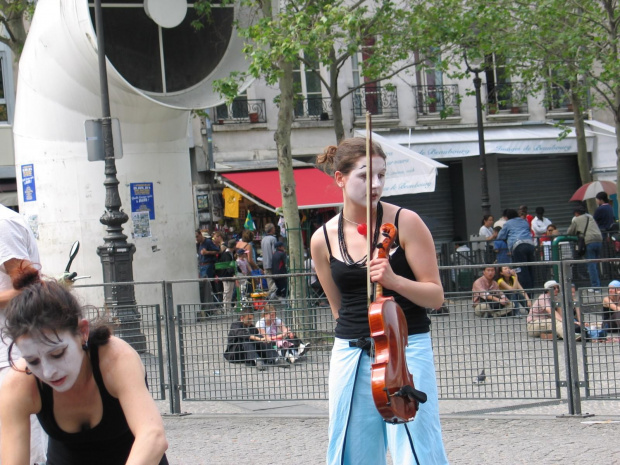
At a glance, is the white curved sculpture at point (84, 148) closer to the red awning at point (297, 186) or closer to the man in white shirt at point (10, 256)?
the red awning at point (297, 186)

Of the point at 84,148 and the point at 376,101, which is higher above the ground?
the point at 376,101

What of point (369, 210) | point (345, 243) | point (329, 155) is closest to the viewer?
point (369, 210)

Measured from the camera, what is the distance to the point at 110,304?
8852 millimetres

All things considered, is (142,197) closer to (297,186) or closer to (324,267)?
(297,186)

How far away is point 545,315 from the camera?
25.1 feet

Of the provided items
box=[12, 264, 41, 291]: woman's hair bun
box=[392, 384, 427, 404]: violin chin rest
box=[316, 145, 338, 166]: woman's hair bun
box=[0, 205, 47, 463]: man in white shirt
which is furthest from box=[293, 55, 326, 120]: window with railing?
box=[12, 264, 41, 291]: woman's hair bun

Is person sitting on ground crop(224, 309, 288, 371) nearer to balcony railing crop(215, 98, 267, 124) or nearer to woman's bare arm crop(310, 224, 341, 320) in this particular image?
woman's bare arm crop(310, 224, 341, 320)

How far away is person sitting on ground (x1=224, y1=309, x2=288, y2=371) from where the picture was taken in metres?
8.19

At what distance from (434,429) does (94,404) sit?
1.67 metres

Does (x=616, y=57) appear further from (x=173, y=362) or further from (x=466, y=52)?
(x=173, y=362)

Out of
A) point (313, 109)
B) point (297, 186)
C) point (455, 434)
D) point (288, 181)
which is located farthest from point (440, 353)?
point (313, 109)

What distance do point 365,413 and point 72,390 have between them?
5.15ft

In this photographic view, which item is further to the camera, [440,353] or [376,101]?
[376,101]

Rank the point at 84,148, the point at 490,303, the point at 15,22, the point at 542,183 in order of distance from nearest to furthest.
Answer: the point at 490,303
the point at 84,148
the point at 15,22
the point at 542,183
